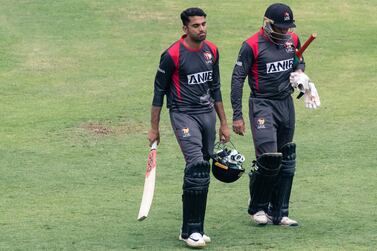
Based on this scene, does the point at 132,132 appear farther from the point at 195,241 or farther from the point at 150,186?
the point at 195,241

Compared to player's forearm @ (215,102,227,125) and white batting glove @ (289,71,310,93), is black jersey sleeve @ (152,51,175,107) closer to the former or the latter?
player's forearm @ (215,102,227,125)

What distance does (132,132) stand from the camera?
51.9 ft

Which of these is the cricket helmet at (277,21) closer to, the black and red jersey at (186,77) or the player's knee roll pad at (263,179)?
the black and red jersey at (186,77)

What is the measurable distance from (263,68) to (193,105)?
92 cm

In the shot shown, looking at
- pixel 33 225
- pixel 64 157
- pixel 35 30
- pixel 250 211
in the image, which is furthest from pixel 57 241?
pixel 35 30

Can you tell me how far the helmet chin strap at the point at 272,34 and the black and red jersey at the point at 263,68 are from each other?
4cm

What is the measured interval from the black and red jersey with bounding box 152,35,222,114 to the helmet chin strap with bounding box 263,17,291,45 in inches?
24.7

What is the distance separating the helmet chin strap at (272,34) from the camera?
1059 cm

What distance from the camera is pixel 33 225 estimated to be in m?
10.8

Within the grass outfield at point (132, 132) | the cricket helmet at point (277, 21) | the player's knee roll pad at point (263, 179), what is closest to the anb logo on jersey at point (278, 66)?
the cricket helmet at point (277, 21)

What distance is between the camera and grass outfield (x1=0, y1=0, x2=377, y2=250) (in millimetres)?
10602

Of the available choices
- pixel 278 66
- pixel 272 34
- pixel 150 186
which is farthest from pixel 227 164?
pixel 272 34

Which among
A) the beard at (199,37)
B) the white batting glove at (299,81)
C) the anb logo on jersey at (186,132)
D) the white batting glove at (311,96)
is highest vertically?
the beard at (199,37)

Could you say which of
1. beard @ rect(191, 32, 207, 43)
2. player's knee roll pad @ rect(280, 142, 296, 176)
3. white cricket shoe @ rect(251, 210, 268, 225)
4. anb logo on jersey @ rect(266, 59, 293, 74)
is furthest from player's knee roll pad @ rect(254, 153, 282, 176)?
beard @ rect(191, 32, 207, 43)
